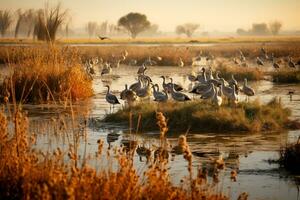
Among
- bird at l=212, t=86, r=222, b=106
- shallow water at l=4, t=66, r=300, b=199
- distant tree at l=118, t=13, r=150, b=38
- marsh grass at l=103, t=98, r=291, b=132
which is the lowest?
shallow water at l=4, t=66, r=300, b=199

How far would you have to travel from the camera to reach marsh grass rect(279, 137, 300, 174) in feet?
31.3

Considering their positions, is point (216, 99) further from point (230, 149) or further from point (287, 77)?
point (287, 77)

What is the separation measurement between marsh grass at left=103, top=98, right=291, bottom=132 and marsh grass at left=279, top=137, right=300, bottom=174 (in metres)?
3.40

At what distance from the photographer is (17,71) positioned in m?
17.9

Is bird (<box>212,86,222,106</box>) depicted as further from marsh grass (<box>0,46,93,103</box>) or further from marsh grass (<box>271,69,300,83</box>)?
marsh grass (<box>271,69,300,83</box>)

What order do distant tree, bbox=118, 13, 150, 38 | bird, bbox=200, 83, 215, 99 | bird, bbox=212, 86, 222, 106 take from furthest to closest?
distant tree, bbox=118, 13, 150, 38 → bird, bbox=200, 83, 215, 99 → bird, bbox=212, 86, 222, 106

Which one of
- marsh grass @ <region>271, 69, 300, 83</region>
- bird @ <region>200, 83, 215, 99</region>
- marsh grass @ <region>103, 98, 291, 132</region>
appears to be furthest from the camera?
marsh grass @ <region>271, 69, 300, 83</region>

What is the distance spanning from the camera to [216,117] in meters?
13.6

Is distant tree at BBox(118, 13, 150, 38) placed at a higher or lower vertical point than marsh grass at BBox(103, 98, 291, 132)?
higher

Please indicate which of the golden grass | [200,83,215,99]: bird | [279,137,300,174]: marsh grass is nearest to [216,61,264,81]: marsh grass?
[200,83,215,99]: bird

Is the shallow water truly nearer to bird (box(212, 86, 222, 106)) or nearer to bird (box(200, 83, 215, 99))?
bird (box(212, 86, 222, 106))

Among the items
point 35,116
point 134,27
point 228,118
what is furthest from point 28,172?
point 134,27

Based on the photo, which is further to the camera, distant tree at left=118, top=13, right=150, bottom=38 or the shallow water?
distant tree at left=118, top=13, right=150, bottom=38

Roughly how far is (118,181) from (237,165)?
14.0 ft
